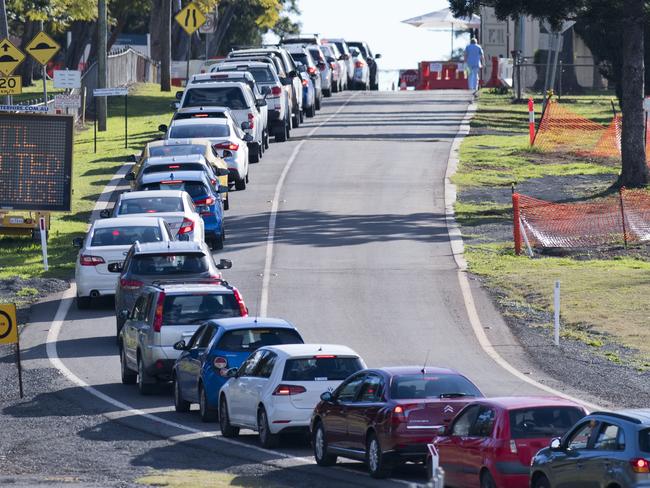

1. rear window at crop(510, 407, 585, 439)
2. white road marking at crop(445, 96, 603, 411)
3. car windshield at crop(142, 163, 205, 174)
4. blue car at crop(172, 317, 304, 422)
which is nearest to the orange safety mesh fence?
white road marking at crop(445, 96, 603, 411)

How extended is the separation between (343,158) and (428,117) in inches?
505

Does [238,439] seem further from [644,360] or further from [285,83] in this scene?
[285,83]

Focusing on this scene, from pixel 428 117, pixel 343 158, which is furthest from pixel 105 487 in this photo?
pixel 428 117

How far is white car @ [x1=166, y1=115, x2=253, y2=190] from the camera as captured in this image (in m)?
39.6

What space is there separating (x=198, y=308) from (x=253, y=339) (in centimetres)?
225

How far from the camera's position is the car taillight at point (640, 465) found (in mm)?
12633

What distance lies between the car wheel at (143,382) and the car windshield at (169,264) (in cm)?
305

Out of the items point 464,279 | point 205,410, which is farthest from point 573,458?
point 464,279

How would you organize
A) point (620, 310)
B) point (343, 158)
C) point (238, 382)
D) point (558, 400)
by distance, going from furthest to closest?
point (343, 158), point (620, 310), point (238, 382), point (558, 400)

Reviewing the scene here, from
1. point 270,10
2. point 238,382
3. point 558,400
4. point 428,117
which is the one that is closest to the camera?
point 558,400

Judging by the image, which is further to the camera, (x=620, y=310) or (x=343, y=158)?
(x=343, y=158)

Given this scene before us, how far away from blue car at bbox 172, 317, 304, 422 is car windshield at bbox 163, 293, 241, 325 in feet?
4.66

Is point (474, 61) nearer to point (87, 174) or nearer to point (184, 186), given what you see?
point (87, 174)

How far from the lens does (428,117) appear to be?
60062mm
